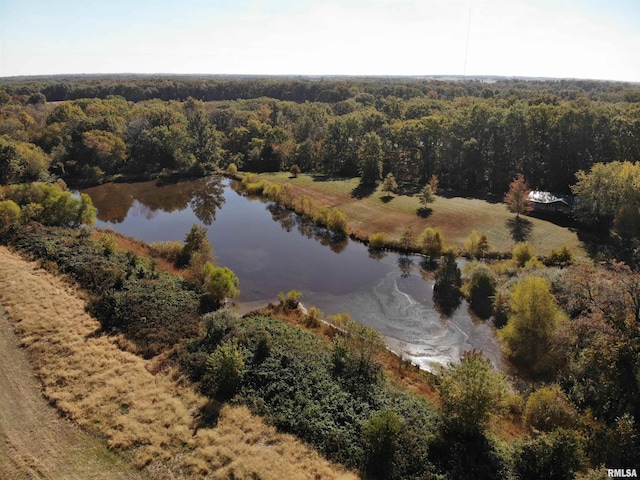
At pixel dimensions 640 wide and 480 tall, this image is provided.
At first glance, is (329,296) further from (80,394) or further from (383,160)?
(383,160)

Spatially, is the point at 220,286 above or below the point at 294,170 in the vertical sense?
below

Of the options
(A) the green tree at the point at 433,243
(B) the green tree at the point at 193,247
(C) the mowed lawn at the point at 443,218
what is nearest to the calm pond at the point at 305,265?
(A) the green tree at the point at 433,243

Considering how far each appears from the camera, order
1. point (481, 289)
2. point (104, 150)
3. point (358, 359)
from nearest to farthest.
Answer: point (358, 359) → point (481, 289) → point (104, 150)

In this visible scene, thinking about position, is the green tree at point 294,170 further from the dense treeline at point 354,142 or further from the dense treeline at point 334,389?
the dense treeline at point 334,389

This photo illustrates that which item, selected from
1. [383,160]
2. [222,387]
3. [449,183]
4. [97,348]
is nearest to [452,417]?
[222,387]
